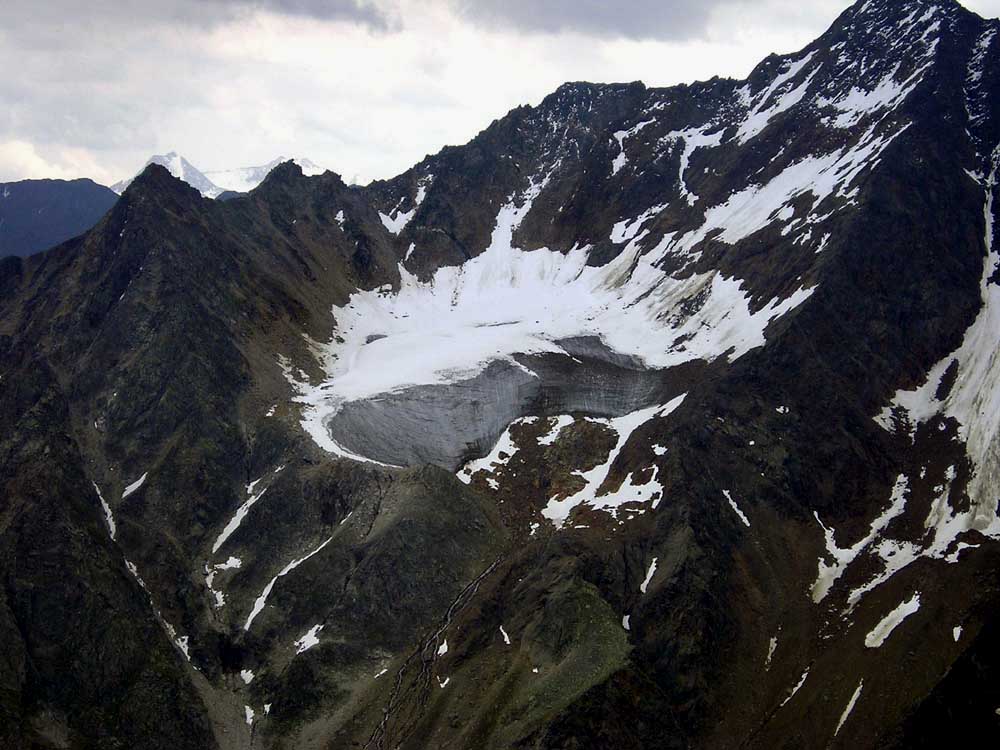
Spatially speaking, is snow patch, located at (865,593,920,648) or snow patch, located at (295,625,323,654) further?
snow patch, located at (295,625,323,654)

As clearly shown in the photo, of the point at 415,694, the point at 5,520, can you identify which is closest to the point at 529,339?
the point at 415,694

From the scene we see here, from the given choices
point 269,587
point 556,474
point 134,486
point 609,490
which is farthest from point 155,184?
point 609,490

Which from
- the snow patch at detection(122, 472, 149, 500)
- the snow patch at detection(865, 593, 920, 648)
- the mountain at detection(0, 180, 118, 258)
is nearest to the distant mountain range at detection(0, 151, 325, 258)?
the mountain at detection(0, 180, 118, 258)

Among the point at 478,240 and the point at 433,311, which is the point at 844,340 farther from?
the point at 478,240

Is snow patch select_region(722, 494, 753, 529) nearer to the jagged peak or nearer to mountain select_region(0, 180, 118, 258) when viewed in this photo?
the jagged peak

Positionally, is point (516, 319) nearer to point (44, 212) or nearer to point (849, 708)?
point (849, 708)

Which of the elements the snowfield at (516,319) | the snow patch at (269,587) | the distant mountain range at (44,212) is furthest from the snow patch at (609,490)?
the distant mountain range at (44,212)

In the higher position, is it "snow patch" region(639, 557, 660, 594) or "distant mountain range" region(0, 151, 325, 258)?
"distant mountain range" region(0, 151, 325, 258)
